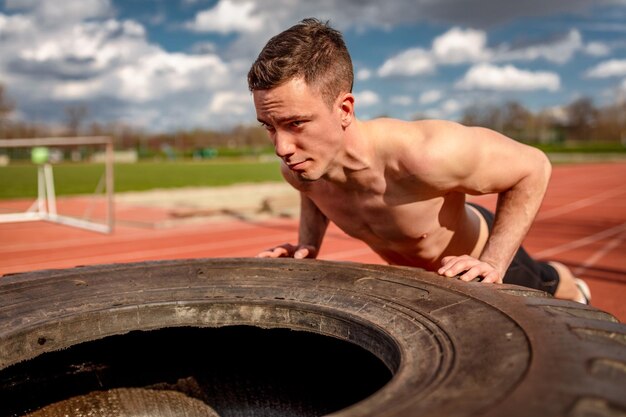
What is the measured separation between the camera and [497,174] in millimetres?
2053

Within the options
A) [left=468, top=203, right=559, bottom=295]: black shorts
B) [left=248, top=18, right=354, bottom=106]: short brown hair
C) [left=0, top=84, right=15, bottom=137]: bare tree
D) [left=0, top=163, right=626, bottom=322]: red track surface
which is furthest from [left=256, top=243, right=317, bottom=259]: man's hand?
[left=0, top=84, right=15, bottom=137]: bare tree

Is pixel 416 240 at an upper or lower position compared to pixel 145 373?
upper

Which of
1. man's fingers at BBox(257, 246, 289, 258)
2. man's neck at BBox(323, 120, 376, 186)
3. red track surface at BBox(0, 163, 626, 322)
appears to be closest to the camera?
man's neck at BBox(323, 120, 376, 186)

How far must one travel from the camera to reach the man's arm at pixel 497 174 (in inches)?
78.9

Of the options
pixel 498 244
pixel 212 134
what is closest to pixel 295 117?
pixel 498 244

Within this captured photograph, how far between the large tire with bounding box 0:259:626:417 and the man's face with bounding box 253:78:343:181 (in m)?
0.37

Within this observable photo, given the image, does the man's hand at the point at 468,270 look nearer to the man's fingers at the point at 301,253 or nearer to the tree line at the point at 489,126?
the man's fingers at the point at 301,253

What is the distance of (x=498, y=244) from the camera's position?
6.72 feet

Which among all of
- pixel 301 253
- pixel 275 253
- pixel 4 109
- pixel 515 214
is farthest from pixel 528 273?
pixel 4 109

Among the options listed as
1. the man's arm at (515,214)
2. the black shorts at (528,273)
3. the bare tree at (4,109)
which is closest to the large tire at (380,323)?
the man's arm at (515,214)

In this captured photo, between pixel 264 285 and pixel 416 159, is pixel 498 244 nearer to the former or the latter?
pixel 416 159

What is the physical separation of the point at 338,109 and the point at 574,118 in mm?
72918

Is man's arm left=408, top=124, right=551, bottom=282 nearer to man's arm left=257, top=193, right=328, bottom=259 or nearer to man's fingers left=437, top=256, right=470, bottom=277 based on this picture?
man's fingers left=437, top=256, right=470, bottom=277

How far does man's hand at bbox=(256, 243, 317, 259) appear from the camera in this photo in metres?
2.34
